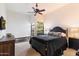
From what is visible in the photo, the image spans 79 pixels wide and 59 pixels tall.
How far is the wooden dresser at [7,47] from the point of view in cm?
122

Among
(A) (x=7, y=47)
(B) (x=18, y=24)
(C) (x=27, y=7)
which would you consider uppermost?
(C) (x=27, y=7)

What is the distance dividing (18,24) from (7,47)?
0.28 m

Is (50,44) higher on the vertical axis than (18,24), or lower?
lower

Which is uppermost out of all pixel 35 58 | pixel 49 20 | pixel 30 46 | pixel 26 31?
pixel 49 20

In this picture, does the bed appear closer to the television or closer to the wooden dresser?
the wooden dresser

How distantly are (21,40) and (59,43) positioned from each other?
43 cm

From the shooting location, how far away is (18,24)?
125 centimetres

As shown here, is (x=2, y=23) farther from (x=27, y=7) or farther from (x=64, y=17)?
(x=64, y=17)

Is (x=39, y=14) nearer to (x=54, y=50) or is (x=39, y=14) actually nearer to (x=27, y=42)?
(x=27, y=42)

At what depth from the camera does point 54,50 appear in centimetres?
128

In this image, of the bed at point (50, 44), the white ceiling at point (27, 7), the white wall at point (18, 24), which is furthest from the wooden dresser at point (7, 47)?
the white ceiling at point (27, 7)

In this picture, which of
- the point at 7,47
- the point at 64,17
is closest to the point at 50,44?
the point at 64,17

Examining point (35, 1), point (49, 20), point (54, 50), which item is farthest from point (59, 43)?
point (35, 1)

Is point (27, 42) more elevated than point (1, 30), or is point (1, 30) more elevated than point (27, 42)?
point (1, 30)
